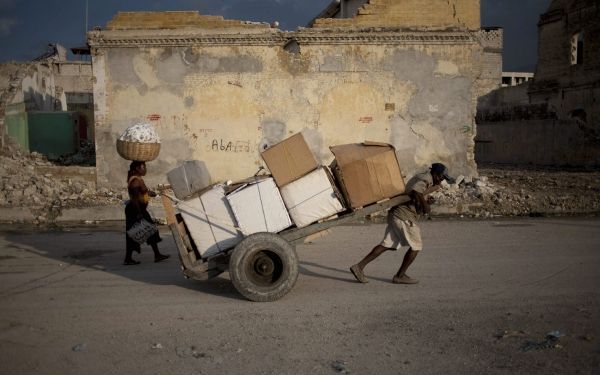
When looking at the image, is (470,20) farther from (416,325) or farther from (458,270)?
(416,325)

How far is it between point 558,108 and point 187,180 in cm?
2553

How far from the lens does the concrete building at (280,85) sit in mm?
13797

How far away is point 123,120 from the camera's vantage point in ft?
45.7

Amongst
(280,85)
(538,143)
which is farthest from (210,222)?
(538,143)

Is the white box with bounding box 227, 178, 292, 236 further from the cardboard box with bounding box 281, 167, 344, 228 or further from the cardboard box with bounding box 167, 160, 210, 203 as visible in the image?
the cardboard box with bounding box 167, 160, 210, 203

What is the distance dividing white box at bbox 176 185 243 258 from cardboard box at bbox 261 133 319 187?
654 millimetres

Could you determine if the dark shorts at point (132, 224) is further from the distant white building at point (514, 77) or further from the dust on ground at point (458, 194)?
the distant white building at point (514, 77)

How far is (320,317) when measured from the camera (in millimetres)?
4648

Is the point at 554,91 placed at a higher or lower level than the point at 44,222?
higher

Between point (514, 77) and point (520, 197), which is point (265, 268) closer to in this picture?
point (520, 197)

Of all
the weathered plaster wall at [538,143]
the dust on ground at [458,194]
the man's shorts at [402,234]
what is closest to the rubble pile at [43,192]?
the dust on ground at [458,194]

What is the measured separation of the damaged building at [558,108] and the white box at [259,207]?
63.6ft

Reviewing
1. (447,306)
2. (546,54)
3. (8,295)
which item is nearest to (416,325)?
(447,306)

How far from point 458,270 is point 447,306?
150 cm
